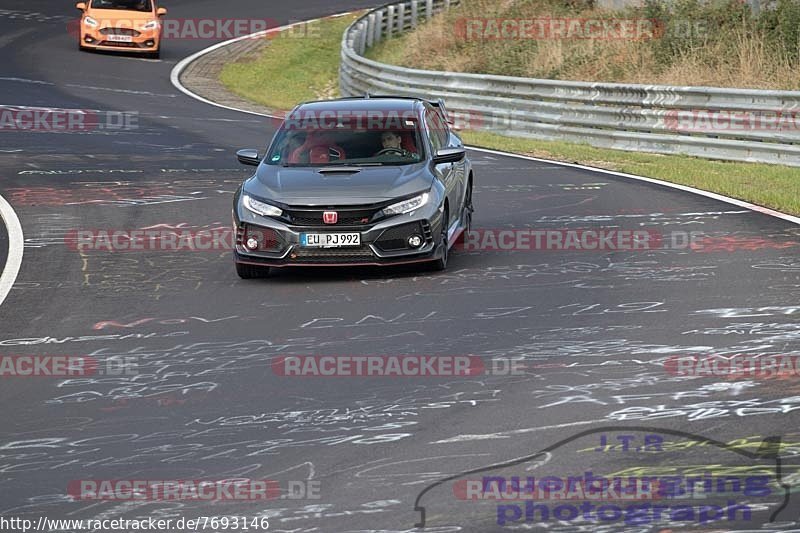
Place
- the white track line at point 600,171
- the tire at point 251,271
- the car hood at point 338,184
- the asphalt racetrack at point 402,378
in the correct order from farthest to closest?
the white track line at point 600,171
the tire at point 251,271
the car hood at point 338,184
the asphalt racetrack at point 402,378

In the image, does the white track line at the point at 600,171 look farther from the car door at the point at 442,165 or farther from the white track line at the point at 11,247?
the white track line at the point at 11,247

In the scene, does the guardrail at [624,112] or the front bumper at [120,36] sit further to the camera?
the front bumper at [120,36]

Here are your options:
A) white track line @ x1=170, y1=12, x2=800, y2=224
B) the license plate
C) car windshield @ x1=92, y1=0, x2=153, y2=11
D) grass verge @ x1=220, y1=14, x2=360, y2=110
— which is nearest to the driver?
the license plate

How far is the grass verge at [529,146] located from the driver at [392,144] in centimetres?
481

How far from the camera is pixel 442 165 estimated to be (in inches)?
548

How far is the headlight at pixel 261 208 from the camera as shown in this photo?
12.8 meters

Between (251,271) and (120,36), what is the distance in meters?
28.1

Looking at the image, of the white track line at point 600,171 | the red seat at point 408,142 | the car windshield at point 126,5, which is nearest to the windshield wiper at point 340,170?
the red seat at point 408,142

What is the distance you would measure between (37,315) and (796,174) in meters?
12.0

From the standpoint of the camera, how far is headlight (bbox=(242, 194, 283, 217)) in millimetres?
12820

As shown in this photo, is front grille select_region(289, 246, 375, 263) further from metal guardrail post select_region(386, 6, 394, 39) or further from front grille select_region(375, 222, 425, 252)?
metal guardrail post select_region(386, 6, 394, 39)

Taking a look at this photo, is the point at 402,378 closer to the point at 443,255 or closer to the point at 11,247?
the point at 443,255

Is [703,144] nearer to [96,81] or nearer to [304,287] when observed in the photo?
[304,287]

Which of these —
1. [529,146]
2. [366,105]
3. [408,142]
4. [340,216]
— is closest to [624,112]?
[529,146]
